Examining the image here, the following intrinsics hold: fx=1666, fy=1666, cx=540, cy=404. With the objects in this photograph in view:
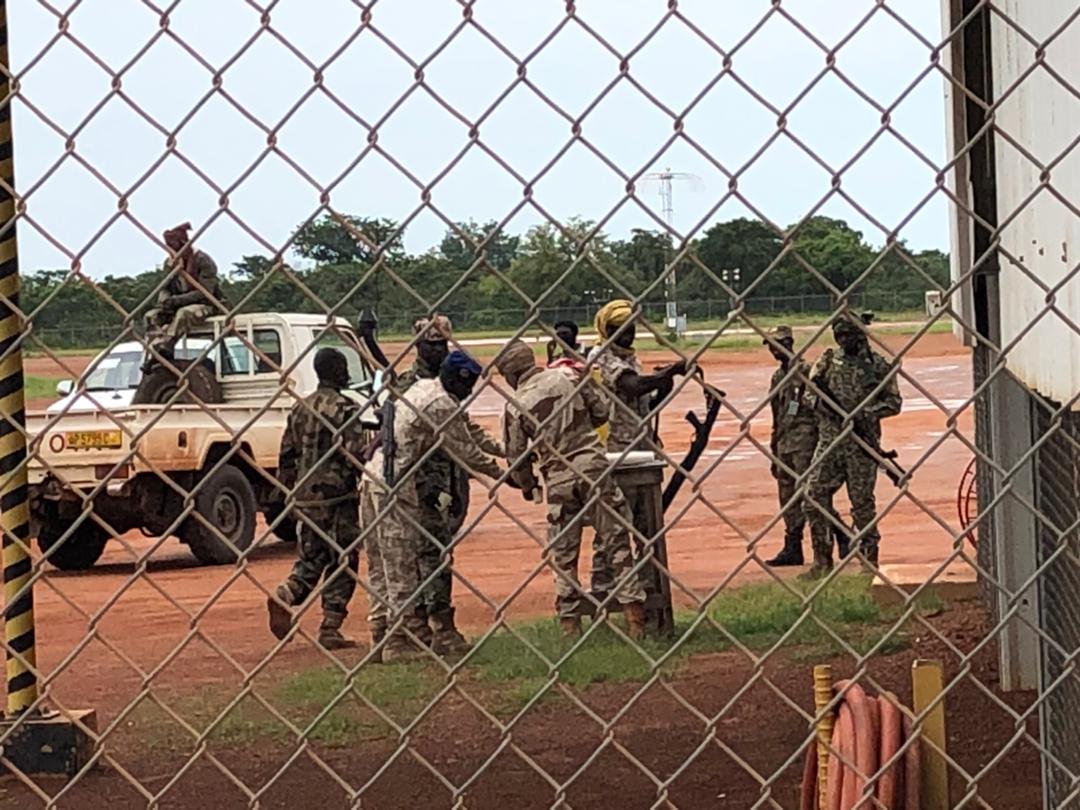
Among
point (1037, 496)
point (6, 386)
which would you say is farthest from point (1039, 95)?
point (6, 386)

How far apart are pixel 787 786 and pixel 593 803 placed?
0.77 m

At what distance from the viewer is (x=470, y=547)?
1575cm

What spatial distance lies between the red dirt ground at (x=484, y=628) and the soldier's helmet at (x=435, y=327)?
30 centimetres

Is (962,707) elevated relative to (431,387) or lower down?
lower down

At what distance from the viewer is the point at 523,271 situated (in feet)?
8.02

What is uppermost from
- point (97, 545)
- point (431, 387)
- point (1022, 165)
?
point (1022, 165)

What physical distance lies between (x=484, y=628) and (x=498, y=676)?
2357mm

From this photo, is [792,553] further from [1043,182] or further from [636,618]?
[1043,182]

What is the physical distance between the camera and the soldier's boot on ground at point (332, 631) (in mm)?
10109

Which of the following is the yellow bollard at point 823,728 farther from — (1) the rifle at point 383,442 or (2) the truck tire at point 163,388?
(2) the truck tire at point 163,388

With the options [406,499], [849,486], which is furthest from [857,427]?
[406,499]

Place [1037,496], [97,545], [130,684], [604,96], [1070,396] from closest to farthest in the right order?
[604,96] → [1070,396] → [1037,496] → [130,684] → [97,545]

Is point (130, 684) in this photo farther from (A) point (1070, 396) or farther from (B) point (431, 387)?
(A) point (1070, 396)

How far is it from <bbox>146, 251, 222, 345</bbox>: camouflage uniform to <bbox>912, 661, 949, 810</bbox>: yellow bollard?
1.45 m
